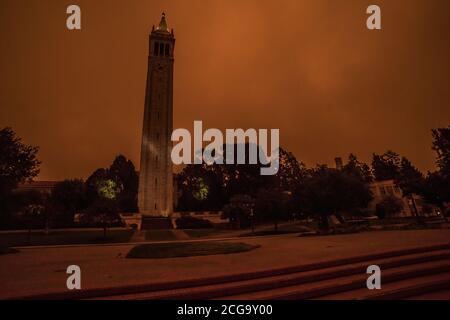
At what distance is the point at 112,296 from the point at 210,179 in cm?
5618

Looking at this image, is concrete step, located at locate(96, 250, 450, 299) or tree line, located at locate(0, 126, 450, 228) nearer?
concrete step, located at locate(96, 250, 450, 299)

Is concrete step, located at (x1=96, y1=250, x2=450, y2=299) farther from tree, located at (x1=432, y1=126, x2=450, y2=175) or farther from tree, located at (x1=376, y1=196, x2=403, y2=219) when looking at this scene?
tree, located at (x1=376, y1=196, x2=403, y2=219)

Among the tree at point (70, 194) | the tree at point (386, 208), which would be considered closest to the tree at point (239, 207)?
the tree at point (386, 208)

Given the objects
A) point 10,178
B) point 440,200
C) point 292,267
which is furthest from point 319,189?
point 10,178

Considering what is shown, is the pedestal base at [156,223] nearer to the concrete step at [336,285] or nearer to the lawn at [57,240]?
the lawn at [57,240]

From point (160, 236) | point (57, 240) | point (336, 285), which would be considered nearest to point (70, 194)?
point (57, 240)

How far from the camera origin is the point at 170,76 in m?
58.5

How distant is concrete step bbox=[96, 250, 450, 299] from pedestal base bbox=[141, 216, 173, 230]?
39982 millimetres

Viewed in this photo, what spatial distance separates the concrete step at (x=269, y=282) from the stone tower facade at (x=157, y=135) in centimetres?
4649

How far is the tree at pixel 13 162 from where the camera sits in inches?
634

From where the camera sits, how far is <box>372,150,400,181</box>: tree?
81.0 meters

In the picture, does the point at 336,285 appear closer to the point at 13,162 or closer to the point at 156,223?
the point at 13,162

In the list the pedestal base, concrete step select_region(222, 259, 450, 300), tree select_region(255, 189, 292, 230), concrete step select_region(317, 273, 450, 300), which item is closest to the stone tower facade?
the pedestal base
